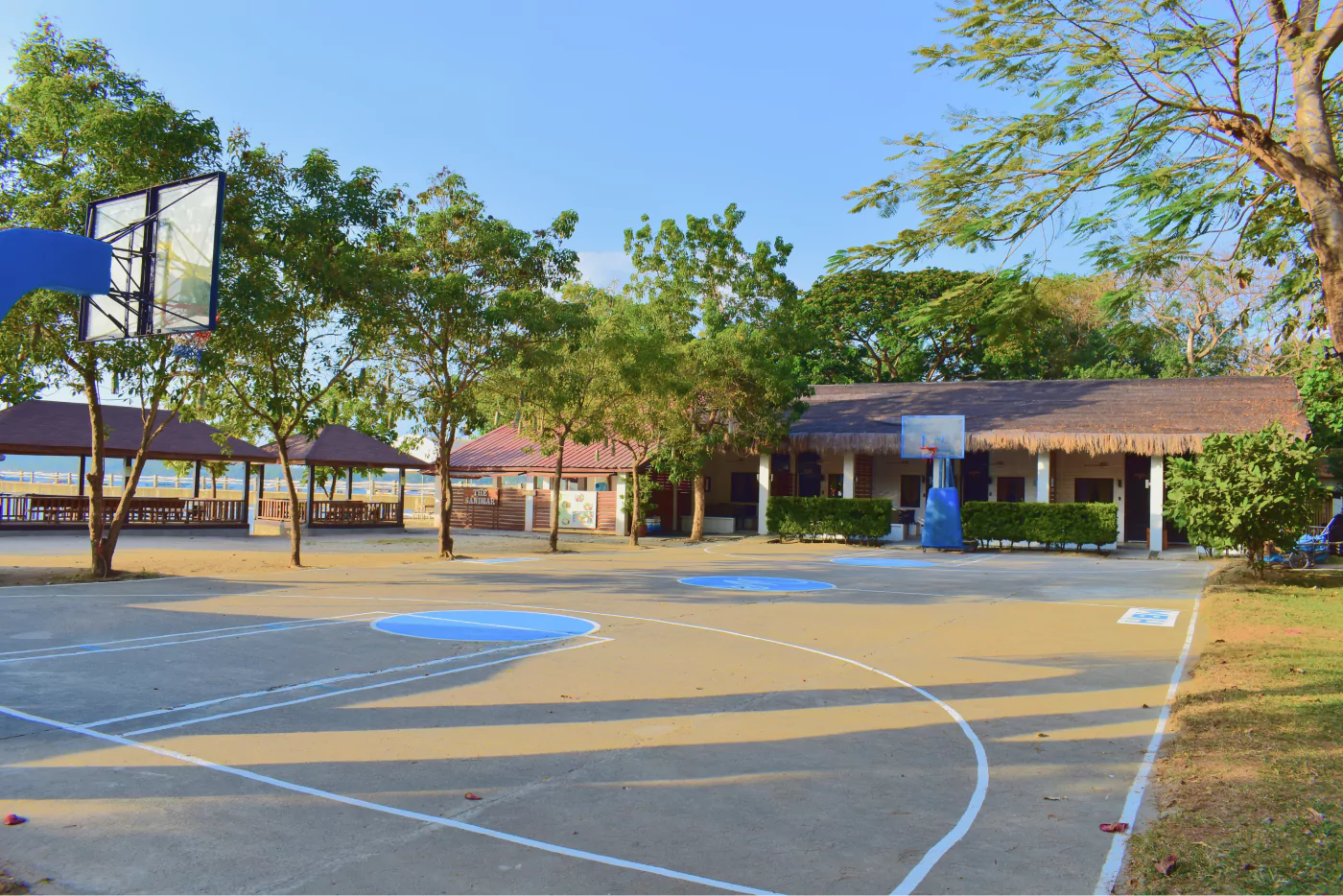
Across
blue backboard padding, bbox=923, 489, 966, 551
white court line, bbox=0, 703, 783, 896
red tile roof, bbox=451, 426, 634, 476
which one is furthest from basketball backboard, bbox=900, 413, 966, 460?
white court line, bbox=0, 703, 783, 896

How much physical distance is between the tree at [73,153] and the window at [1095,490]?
26.7 meters

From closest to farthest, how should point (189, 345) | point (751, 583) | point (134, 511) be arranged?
1. point (189, 345)
2. point (751, 583)
3. point (134, 511)

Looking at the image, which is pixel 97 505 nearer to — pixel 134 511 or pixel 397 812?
pixel 397 812

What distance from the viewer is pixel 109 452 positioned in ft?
89.5

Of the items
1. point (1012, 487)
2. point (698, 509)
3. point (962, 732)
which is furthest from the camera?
point (1012, 487)

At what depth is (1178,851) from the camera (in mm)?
4352

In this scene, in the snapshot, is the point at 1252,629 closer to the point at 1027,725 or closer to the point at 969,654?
the point at 969,654

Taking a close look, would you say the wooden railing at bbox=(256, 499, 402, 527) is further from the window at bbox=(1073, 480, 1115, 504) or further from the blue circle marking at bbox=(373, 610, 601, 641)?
the window at bbox=(1073, 480, 1115, 504)

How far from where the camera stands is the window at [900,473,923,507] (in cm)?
3206

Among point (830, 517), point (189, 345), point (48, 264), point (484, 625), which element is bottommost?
point (484, 625)

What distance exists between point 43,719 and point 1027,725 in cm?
718

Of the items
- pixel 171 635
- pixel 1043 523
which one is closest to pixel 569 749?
pixel 171 635

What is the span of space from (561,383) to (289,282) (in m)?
7.51

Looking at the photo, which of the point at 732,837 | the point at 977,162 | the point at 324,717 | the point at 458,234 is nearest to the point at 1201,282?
the point at 977,162
